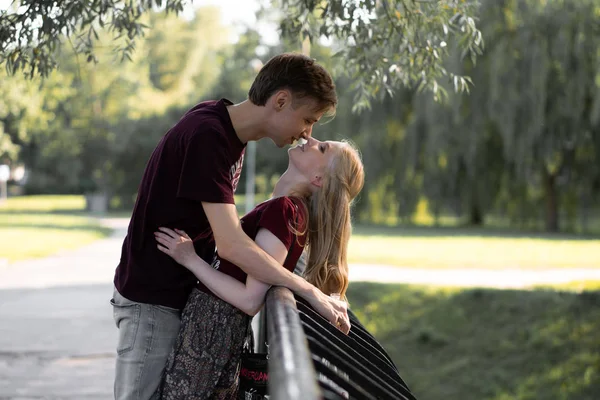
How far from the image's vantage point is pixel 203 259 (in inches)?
138

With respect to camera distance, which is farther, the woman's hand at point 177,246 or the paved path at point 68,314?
the paved path at point 68,314

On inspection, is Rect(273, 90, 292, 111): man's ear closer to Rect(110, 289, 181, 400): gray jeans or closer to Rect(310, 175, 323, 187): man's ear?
Rect(310, 175, 323, 187): man's ear

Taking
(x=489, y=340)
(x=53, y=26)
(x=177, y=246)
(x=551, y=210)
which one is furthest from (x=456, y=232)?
(x=177, y=246)

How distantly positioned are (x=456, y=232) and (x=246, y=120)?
26873 mm

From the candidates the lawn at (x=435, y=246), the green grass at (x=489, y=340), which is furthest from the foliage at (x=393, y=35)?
the lawn at (x=435, y=246)

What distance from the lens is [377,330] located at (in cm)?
1434

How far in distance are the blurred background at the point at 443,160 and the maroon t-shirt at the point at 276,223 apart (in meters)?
1.99

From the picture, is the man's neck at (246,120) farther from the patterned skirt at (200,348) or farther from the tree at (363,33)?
the tree at (363,33)

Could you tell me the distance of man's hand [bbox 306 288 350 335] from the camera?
3541 mm

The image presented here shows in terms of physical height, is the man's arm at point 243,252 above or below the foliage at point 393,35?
below

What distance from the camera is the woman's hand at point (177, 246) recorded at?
10.7ft

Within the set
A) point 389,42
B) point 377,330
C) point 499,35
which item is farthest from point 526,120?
point 389,42

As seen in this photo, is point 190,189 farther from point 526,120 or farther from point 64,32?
point 526,120

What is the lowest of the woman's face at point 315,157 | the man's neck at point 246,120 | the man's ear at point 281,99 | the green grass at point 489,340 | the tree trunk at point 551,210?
the tree trunk at point 551,210
